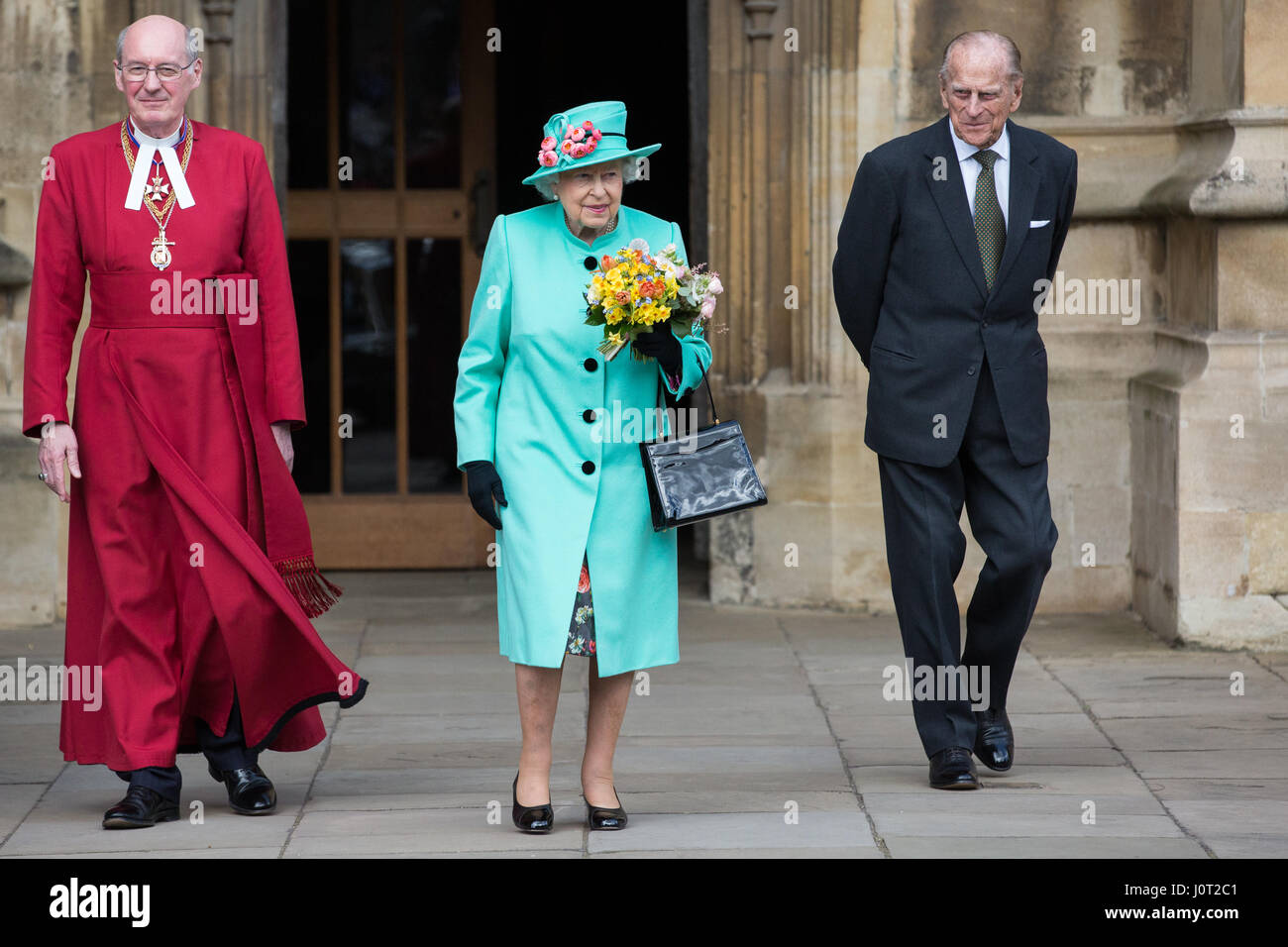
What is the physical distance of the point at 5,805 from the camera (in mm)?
5289

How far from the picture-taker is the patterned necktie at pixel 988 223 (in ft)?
17.7

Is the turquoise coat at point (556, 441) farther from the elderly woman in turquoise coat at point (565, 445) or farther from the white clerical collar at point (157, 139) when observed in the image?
the white clerical collar at point (157, 139)

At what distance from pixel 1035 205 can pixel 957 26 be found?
9.38 feet

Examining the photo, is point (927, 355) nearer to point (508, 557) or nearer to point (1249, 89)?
point (508, 557)

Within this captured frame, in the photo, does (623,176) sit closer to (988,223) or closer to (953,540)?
(988,223)

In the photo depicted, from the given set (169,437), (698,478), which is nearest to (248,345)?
(169,437)

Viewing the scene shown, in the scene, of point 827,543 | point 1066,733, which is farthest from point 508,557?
point 827,543

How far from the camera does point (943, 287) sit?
5.36 metres

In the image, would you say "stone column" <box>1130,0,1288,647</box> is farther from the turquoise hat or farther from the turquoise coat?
the turquoise hat

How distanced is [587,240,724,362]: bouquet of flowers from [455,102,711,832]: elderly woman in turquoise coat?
6 centimetres

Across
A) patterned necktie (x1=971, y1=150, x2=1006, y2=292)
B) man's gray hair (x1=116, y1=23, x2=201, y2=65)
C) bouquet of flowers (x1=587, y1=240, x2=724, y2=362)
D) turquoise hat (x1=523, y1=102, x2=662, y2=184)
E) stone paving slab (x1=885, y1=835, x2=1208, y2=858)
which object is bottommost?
stone paving slab (x1=885, y1=835, x2=1208, y2=858)

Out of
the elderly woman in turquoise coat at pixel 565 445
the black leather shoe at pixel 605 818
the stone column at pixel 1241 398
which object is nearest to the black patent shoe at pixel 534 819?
the elderly woman in turquoise coat at pixel 565 445

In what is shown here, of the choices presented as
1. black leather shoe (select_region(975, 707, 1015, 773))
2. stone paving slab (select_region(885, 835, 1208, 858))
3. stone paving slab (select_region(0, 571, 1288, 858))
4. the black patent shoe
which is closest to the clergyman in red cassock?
stone paving slab (select_region(0, 571, 1288, 858))

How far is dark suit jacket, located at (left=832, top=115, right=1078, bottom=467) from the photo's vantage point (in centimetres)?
535
